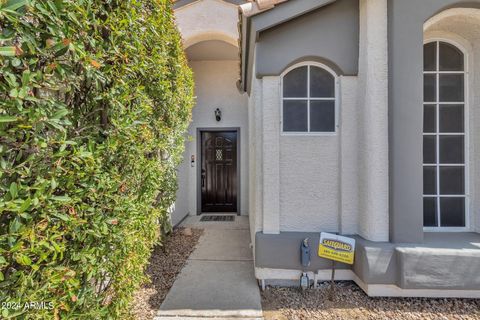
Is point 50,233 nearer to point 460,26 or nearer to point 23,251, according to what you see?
point 23,251

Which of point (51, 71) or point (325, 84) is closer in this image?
point (51, 71)

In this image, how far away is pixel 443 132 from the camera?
11.8 ft

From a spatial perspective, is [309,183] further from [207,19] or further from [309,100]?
[207,19]

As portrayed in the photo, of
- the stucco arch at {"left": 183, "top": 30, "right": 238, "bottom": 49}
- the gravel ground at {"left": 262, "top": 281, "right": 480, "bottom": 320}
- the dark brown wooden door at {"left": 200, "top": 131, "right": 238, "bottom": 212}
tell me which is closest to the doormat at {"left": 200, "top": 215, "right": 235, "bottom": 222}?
the dark brown wooden door at {"left": 200, "top": 131, "right": 238, "bottom": 212}

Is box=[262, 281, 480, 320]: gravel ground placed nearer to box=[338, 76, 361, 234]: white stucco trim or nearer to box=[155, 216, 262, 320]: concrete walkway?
box=[155, 216, 262, 320]: concrete walkway

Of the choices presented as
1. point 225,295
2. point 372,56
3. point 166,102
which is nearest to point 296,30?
point 372,56

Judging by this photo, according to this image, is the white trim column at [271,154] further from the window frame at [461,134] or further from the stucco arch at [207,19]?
the stucco arch at [207,19]

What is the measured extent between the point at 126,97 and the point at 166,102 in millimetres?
1834

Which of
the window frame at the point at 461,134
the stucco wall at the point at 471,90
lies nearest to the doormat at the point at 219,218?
the window frame at the point at 461,134

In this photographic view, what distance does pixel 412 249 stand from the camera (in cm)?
289

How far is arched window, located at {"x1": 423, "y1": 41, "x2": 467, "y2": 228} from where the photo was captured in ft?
11.8

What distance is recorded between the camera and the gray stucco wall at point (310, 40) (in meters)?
3.33

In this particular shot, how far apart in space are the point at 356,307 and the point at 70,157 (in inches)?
132

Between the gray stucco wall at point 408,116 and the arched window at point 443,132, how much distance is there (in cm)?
78
